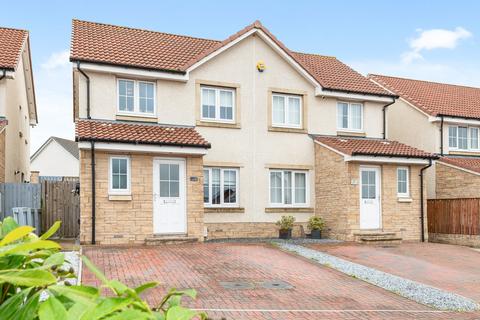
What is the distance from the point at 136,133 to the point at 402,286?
920 centimetres

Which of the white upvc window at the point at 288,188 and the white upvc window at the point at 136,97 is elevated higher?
the white upvc window at the point at 136,97

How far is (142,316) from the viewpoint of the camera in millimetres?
1021

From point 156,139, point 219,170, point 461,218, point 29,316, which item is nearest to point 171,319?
point 29,316

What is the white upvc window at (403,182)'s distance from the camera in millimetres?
18906

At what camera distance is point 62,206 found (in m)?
16.9

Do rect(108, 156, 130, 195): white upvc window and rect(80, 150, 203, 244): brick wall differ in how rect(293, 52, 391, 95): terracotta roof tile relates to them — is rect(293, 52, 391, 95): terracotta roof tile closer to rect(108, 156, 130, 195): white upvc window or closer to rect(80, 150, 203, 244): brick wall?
rect(80, 150, 203, 244): brick wall

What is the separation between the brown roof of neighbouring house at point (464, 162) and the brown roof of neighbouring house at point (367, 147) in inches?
82.5

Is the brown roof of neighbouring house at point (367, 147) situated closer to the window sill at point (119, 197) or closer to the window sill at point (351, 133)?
the window sill at point (351, 133)

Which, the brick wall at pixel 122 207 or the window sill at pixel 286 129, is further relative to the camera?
the window sill at pixel 286 129

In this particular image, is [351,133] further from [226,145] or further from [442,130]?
[226,145]

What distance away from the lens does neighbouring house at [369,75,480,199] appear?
66.9ft

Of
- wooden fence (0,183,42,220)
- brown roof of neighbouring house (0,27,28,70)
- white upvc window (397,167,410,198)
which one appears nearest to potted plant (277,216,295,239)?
white upvc window (397,167,410,198)

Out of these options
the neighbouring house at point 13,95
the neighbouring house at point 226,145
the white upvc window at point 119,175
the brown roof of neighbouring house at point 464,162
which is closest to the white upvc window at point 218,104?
the neighbouring house at point 226,145

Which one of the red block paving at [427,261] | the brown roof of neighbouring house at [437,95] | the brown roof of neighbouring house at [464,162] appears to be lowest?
the red block paving at [427,261]
